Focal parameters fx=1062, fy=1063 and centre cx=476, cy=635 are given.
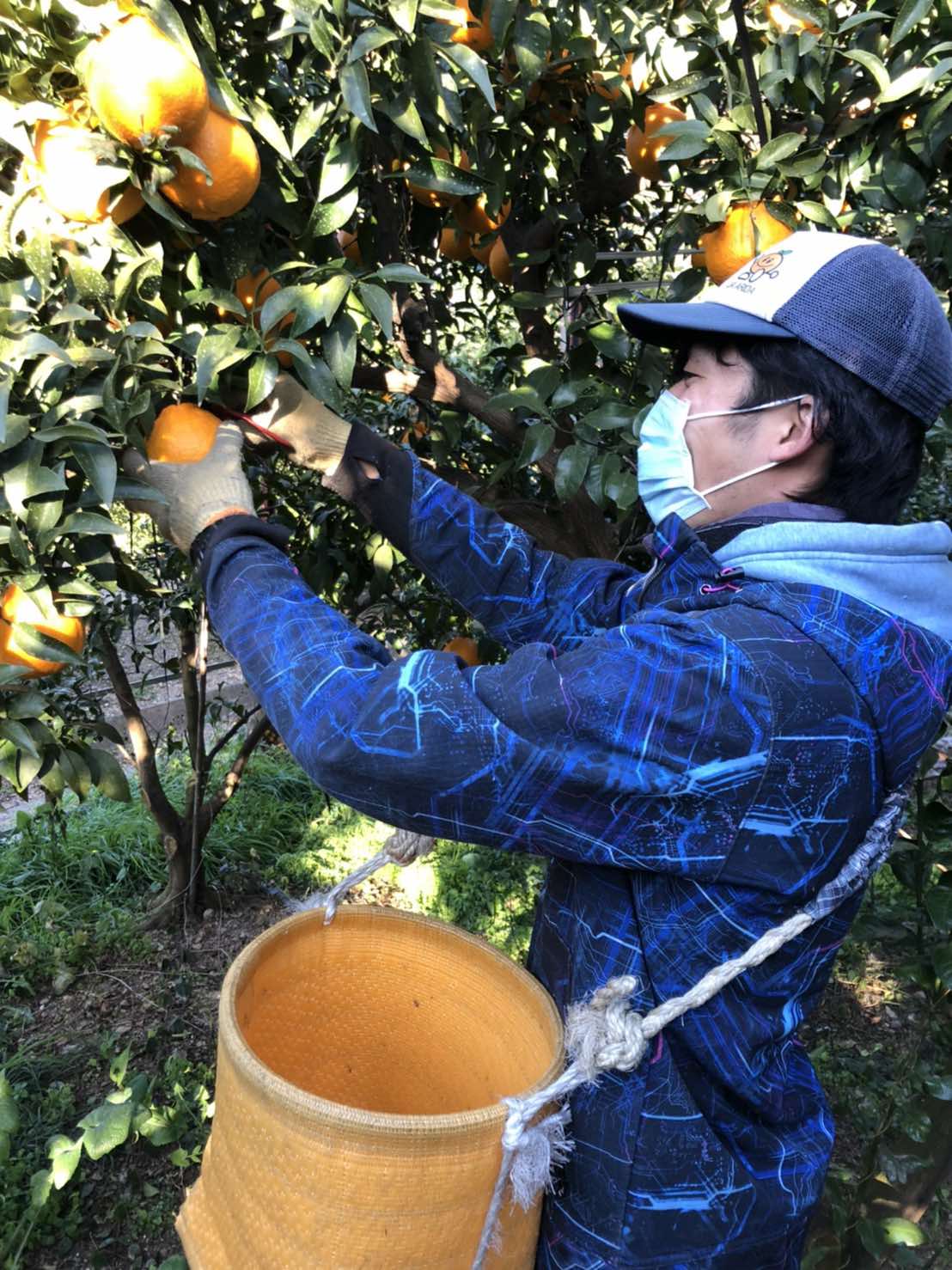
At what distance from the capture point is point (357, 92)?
3.77 feet

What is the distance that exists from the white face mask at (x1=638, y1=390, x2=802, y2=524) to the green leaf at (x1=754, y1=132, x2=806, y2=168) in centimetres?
43

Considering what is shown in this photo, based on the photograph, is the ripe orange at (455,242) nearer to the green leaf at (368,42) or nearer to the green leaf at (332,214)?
the green leaf at (332,214)

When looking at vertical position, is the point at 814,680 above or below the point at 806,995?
above

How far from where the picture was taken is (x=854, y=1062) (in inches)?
115

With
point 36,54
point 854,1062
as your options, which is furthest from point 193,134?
point 854,1062

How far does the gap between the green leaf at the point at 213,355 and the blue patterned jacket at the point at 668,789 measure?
0.15m

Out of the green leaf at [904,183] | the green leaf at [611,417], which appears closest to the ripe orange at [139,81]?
the green leaf at [611,417]

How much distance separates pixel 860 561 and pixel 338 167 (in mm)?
766

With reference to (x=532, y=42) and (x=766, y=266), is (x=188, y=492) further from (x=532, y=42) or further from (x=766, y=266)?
(x=532, y=42)

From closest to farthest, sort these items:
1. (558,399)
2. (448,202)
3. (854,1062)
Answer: (558,399) < (448,202) < (854,1062)

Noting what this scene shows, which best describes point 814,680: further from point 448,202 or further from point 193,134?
point 448,202

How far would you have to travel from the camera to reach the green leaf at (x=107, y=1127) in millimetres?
1801

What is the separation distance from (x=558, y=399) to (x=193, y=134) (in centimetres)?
66

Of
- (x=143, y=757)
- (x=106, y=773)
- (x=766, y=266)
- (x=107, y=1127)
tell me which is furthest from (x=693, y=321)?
(x=143, y=757)
